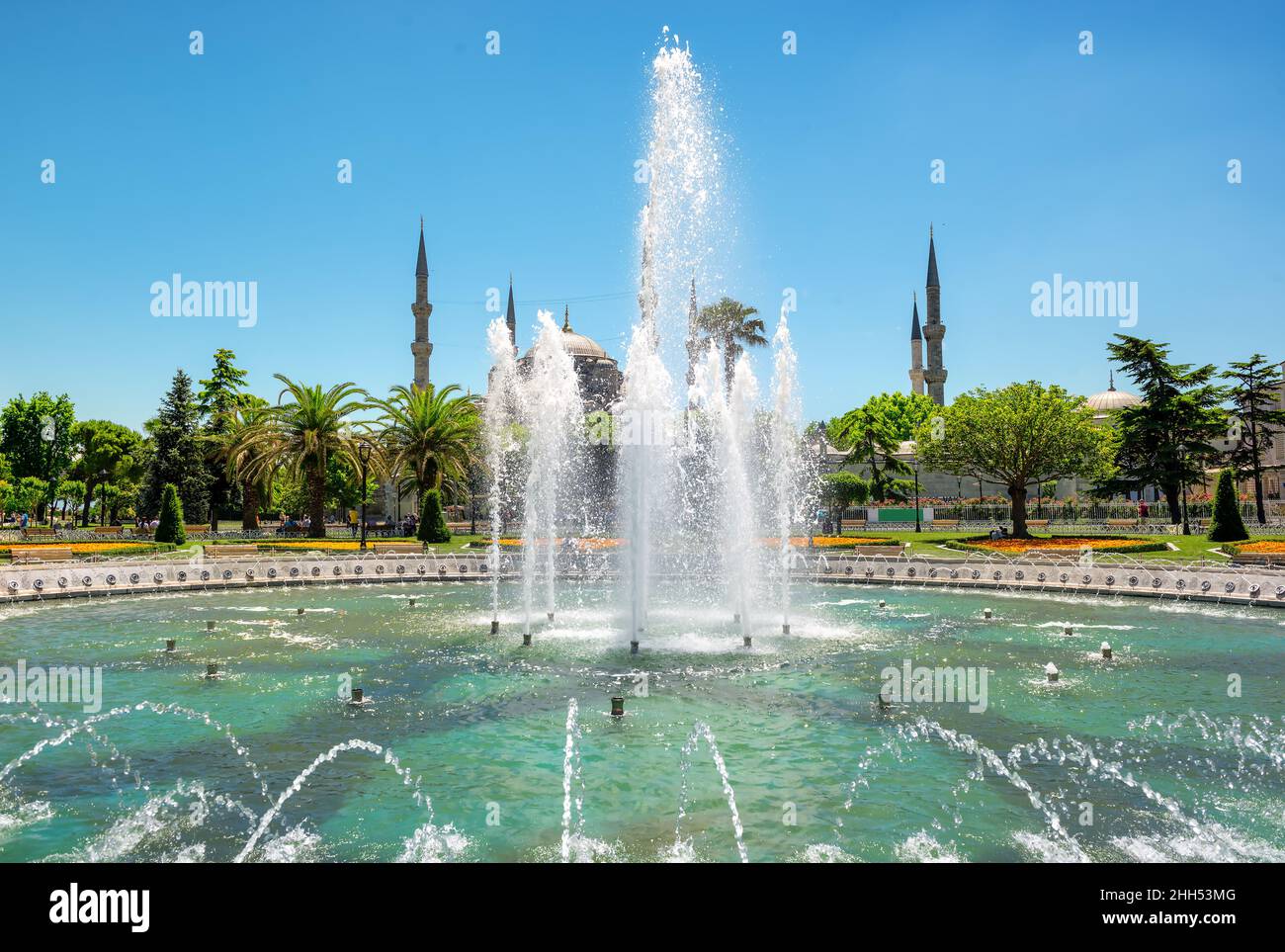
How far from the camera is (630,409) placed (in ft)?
49.1

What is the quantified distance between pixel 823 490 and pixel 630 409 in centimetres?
2670

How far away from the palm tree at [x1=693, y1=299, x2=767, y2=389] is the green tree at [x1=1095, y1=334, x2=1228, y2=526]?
686 inches

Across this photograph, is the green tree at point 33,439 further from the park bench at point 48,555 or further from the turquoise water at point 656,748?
the turquoise water at point 656,748

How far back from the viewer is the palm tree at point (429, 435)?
35094mm

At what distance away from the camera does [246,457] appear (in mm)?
37031

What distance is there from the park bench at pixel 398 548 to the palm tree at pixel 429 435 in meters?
2.49

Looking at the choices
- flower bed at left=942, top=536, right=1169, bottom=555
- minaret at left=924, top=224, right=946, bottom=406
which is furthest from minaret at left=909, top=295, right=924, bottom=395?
flower bed at left=942, top=536, right=1169, bottom=555

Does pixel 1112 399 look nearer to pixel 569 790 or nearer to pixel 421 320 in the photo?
pixel 421 320

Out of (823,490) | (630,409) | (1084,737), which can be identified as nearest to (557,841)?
(1084,737)

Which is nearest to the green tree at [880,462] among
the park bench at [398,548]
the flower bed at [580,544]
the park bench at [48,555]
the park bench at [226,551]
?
the flower bed at [580,544]

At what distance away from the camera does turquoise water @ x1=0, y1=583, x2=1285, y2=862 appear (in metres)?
5.95

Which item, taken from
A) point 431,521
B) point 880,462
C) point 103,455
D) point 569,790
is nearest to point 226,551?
point 431,521
